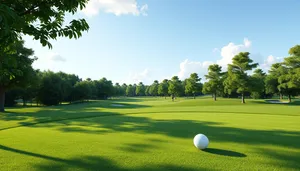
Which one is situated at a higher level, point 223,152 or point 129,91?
point 129,91

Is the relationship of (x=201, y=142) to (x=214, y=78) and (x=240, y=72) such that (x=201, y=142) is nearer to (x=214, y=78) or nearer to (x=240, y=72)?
(x=240, y=72)

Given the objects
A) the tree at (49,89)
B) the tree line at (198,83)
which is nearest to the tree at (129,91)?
the tree line at (198,83)

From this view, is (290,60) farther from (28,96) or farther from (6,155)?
(28,96)

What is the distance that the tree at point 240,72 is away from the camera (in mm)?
41469

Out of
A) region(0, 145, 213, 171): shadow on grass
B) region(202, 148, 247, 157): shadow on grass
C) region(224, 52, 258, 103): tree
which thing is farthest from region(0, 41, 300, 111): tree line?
region(202, 148, 247, 157): shadow on grass

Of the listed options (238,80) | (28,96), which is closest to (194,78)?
(238,80)

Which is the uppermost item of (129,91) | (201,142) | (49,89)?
(129,91)

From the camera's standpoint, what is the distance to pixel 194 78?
62594 millimetres

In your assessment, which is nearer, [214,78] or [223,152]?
[223,152]

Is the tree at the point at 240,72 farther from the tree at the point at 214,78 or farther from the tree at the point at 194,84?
the tree at the point at 194,84

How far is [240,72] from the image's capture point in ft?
140

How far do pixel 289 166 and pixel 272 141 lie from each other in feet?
8.65

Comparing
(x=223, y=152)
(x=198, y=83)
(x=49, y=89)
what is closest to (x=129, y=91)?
(x=198, y=83)

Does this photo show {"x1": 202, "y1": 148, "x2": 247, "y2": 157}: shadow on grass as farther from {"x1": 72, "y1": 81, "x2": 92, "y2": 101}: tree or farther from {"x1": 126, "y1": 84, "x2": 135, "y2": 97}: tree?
{"x1": 126, "y1": 84, "x2": 135, "y2": 97}: tree
